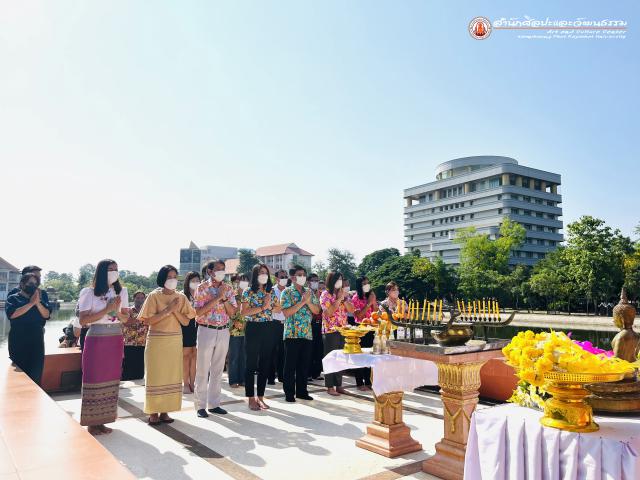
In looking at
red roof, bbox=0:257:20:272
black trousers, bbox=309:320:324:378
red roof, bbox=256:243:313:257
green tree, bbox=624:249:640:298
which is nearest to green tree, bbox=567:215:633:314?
green tree, bbox=624:249:640:298

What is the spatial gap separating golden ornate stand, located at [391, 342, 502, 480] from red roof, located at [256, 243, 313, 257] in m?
97.9

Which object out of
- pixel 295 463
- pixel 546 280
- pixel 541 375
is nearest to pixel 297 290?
pixel 295 463

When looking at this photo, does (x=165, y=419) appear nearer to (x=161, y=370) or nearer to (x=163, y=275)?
(x=161, y=370)

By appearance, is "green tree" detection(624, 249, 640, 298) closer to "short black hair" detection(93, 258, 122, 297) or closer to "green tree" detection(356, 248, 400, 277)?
"short black hair" detection(93, 258, 122, 297)

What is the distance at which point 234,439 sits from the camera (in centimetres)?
461

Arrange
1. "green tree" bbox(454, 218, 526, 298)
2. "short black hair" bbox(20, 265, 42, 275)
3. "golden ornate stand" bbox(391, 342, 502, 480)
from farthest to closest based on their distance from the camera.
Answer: "green tree" bbox(454, 218, 526, 298) → "short black hair" bbox(20, 265, 42, 275) → "golden ornate stand" bbox(391, 342, 502, 480)

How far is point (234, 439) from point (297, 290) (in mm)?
2300

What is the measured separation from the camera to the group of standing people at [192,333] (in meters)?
4.66

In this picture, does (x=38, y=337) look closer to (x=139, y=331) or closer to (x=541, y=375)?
(x=139, y=331)

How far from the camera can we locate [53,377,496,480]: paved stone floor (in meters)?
3.78

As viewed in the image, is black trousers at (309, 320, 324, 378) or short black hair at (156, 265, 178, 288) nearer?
short black hair at (156, 265, 178, 288)

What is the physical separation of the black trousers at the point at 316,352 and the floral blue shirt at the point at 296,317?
146 centimetres

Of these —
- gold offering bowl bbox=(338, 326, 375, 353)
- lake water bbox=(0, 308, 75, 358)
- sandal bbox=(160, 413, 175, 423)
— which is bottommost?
lake water bbox=(0, 308, 75, 358)

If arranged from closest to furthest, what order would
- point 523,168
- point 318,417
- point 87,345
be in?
point 87,345, point 318,417, point 523,168
